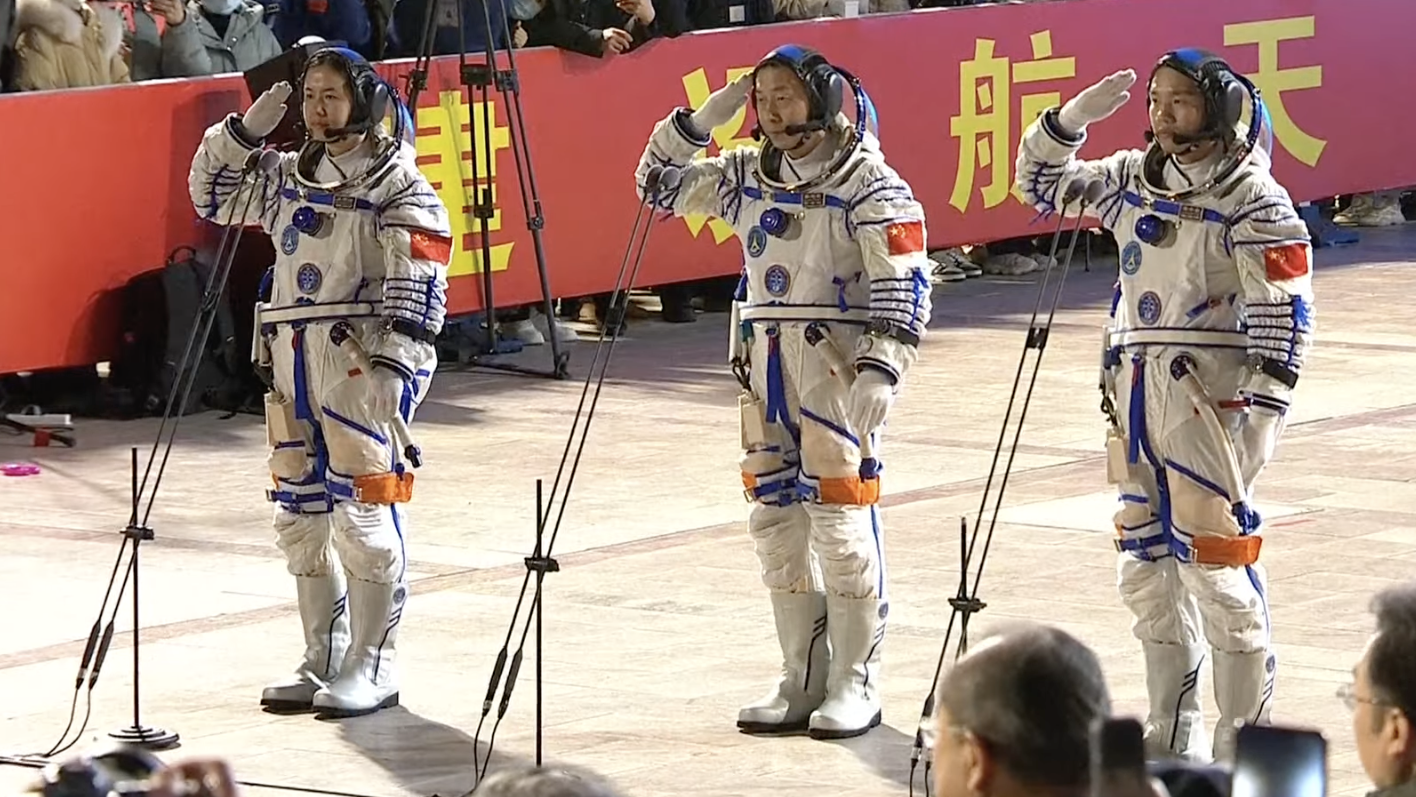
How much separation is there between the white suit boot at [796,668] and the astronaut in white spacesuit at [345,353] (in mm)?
1305

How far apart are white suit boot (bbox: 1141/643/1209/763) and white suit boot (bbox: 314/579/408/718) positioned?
2.64 metres

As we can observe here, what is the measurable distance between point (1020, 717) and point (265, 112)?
6.27 m

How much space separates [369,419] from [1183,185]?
2853 mm

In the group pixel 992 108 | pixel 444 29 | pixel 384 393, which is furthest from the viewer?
pixel 992 108

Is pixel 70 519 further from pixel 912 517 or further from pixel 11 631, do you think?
pixel 912 517

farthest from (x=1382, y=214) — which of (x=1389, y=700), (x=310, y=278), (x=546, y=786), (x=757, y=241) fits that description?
(x=546, y=786)

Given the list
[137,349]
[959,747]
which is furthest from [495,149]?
[959,747]

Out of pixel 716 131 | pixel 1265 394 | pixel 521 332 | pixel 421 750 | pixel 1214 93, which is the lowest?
pixel 521 332

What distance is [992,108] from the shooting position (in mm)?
21438

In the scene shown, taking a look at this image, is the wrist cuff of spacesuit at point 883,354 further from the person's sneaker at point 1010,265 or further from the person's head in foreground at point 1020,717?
the person's sneaker at point 1010,265

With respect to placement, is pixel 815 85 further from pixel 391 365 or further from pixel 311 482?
pixel 311 482

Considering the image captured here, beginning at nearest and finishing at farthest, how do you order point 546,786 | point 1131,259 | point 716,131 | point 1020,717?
point 546,786
point 1020,717
point 1131,259
point 716,131

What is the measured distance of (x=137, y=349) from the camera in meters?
16.3

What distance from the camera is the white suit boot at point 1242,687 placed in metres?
8.71
